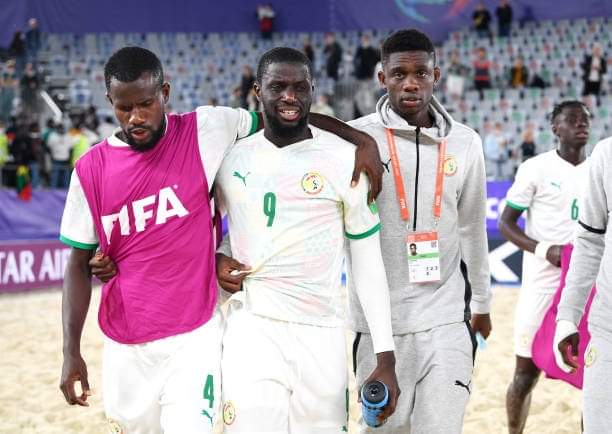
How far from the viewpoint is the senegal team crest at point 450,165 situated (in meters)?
3.70

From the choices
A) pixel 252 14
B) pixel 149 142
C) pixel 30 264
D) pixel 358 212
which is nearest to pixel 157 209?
pixel 149 142

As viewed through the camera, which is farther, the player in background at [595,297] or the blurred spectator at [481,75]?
the blurred spectator at [481,75]

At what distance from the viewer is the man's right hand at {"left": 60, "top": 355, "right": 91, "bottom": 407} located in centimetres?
324

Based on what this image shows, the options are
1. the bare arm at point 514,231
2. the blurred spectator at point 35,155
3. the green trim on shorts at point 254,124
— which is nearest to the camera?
the green trim on shorts at point 254,124

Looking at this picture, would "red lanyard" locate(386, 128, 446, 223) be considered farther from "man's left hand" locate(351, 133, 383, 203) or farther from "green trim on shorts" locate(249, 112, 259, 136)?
"green trim on shorts" locate(249, 112, 259, 136)

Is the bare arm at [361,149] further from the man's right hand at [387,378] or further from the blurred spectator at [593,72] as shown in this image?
the blurred spectator at [593,72]

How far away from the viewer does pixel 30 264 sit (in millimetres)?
13578

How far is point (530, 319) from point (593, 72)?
14.8 m

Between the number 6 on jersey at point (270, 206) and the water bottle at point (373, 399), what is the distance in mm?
726

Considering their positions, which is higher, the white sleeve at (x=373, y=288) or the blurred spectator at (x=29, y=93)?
the blurred spectator at (x=29, y=93)

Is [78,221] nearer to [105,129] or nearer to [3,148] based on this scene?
[3,148]

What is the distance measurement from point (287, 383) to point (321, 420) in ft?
0.67

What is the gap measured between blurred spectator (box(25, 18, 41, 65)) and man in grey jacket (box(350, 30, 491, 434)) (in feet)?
63.8

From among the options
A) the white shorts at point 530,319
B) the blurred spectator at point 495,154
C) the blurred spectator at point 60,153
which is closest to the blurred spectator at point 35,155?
the blurred spectator at point 60,153
